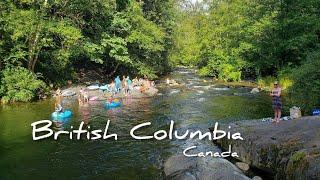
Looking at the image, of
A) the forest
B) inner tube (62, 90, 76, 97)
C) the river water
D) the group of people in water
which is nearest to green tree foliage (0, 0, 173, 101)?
the forest

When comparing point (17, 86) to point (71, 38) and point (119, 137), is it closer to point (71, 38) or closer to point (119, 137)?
point (71, 38)

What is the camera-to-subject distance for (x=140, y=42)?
43.6 meters

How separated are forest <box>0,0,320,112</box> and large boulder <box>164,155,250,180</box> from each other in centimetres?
948

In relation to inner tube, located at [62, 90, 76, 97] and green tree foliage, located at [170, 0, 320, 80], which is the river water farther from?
green tree foliage, located at [170, 0, 320, 80]

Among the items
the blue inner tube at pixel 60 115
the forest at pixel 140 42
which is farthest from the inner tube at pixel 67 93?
the blue inner tube at pixel 60 115

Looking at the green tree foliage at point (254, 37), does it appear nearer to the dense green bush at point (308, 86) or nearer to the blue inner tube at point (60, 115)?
the dense green bush at point (308, 86)

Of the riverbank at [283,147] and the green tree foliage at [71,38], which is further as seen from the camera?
the green tree foliage at [71,38]

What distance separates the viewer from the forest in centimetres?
2881

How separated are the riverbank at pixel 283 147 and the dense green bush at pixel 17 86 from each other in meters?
17.4

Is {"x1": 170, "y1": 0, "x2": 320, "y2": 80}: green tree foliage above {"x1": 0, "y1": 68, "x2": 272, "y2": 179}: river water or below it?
above

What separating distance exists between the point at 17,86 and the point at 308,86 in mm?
18926

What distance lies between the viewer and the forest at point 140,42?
28812 mm

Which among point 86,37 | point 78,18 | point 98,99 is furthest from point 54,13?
point 98,99

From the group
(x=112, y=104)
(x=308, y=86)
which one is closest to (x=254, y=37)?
(x=112, y=104)
